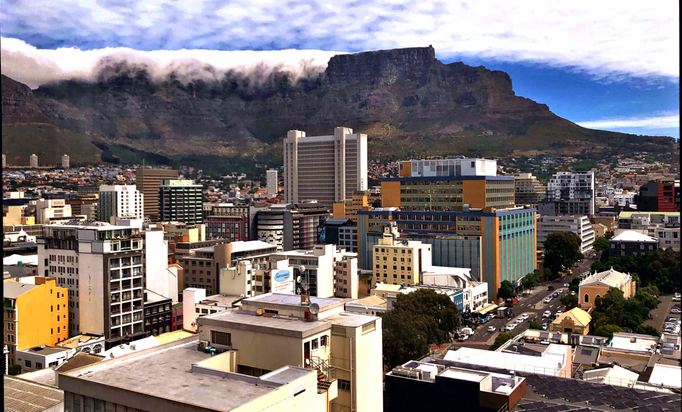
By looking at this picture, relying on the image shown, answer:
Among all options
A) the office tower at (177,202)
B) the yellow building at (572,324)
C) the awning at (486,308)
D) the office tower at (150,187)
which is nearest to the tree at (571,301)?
the awning at (486,308)

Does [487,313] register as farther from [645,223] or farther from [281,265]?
[645,223]

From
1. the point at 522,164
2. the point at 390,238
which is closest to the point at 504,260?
the point at 390,238

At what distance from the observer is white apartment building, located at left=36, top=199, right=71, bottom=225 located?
32.5 metres

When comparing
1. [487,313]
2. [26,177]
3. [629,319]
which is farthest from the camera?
[26,177]

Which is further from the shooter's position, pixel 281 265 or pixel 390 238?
pixel 390 238

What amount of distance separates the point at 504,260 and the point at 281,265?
8.40 meters

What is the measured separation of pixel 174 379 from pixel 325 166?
137 feet

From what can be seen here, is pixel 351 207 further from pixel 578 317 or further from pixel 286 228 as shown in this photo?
pixel 578 317

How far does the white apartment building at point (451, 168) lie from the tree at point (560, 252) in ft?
14.3

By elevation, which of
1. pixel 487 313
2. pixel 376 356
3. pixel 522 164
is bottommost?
pixel 487 313

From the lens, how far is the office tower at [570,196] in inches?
1417

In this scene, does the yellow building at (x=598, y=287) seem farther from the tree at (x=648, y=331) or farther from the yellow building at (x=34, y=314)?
the yellow building at (x=34, y=314)

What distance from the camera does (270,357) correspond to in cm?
411

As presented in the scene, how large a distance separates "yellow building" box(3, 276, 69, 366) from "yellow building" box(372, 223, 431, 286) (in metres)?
9.24
